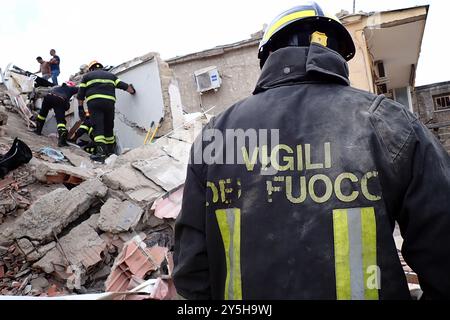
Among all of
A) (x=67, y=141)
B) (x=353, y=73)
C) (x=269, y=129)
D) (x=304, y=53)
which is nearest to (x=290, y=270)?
(x=269, y=129)

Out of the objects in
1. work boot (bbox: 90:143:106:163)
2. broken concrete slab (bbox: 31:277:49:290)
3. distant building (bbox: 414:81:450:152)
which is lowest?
broken concrete slab (bbox: 31:277:49:290)

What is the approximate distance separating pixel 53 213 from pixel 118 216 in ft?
2.44

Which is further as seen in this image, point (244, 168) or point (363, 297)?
point (244, 168)

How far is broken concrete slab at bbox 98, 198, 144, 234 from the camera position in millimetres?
4520

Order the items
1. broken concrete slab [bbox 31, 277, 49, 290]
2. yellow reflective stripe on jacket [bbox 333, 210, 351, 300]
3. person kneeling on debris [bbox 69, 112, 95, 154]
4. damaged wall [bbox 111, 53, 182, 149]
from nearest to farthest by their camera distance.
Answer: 1. yellow reflective stripe on jacket [bbox 333, 210, 351, 300]
2. broken concrete slab [bbox 31, 277, 49, 290]
3. damaged wall [bbox 111, 53, 182, 149]
4. person kneeling on debris [bbox 69, 112, 95, 154]

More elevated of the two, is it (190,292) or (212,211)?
(212,211)

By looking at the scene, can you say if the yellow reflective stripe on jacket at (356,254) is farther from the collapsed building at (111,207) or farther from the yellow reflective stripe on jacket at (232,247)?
the collapsed building at (111,207)

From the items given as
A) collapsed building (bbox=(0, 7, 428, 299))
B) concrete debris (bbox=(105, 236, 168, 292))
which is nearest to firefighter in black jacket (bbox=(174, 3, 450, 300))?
collapsed building (bbox=(0, 7, 428, 299))

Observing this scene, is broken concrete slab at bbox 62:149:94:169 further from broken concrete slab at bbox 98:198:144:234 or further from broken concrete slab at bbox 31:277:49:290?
broken concrete slab at bbox 31:277:49:290

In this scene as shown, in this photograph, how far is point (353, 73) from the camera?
31.2ft

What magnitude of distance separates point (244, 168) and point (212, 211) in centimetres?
19

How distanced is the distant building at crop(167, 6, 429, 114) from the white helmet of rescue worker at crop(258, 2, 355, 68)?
835 centimetres

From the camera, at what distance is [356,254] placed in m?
1.22

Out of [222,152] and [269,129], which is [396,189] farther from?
[222,152]
